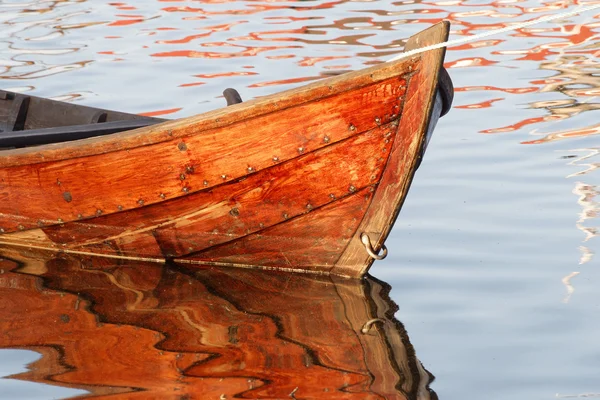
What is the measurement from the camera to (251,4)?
16.4 m

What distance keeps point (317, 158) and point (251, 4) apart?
37.9 feet

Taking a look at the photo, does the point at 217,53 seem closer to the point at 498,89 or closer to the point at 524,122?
the point at 498,89

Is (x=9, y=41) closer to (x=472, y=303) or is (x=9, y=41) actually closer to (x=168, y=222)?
(x=168, y=222)

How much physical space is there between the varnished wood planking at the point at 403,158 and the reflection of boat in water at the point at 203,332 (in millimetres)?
161

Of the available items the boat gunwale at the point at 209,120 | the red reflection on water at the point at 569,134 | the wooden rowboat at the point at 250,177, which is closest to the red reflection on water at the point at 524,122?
the red reflection on water at the point at 569,134

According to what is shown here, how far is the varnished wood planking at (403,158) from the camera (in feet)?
15.9

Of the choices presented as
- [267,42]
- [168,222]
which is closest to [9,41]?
[267,42]

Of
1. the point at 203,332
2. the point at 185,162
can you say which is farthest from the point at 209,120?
the point at 203,332

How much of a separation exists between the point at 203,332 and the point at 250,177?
849 millimetres

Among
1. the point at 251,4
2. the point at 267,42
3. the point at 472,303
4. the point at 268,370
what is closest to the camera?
the point at 268,370

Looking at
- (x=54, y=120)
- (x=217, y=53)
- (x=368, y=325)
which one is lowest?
(x=217, y=53)

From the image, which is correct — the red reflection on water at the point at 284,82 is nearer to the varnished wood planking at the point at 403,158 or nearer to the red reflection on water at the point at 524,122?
the red reflection on water at the point at 524,122

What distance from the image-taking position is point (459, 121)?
8805mm

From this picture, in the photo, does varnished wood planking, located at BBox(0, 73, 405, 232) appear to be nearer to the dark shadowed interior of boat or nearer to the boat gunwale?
the boat gunwale
